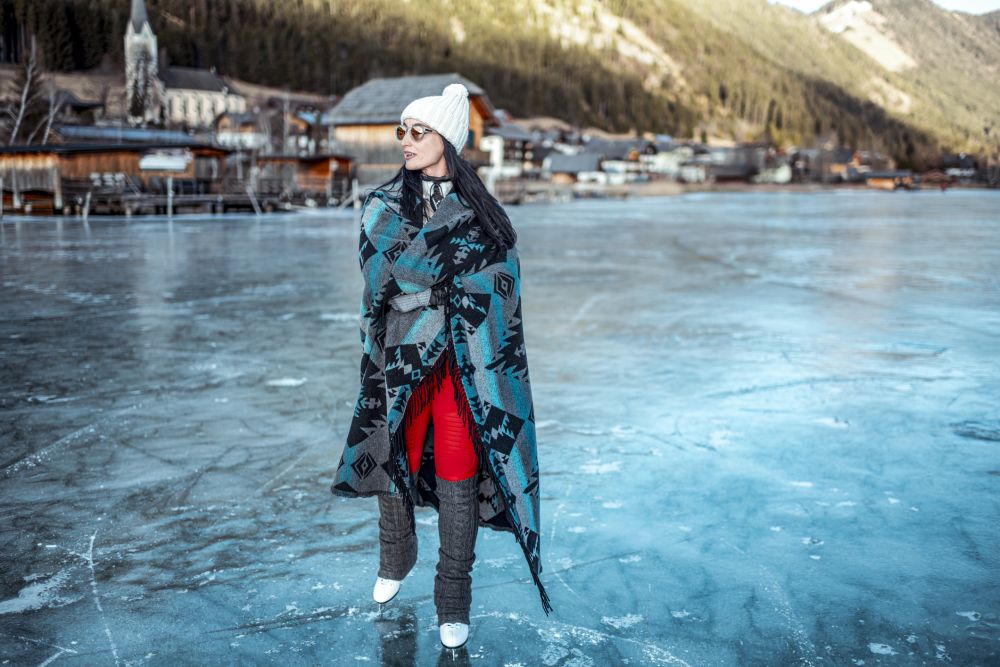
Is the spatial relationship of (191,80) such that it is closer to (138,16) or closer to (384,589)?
(138,16)

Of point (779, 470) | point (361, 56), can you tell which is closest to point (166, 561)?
point (779, 470)

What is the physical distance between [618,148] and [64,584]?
13401 centimetres

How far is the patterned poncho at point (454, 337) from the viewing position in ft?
8.64

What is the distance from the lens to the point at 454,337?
8.80 ft

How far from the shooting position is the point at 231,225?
2781cm

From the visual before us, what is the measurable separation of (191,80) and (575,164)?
61.1 metres

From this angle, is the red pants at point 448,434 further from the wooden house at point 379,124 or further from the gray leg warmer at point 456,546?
the wooden house at point 379,124

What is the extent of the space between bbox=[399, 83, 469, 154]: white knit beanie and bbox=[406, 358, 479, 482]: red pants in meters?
0.71

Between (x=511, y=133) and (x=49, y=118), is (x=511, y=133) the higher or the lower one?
the higher one

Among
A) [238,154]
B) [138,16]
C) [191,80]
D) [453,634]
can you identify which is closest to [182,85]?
[191,80]


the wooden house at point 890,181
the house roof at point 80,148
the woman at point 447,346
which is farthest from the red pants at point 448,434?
the wooden house at point 890,181

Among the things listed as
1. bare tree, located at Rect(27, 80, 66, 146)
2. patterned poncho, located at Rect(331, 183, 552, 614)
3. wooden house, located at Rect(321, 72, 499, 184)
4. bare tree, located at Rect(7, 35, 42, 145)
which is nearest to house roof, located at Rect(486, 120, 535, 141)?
bare tree, located at Rect(27, 80, 66, 146)

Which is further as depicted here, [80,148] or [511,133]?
[511,133]

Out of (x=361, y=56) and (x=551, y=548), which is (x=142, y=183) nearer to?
(x=551, y=548)
